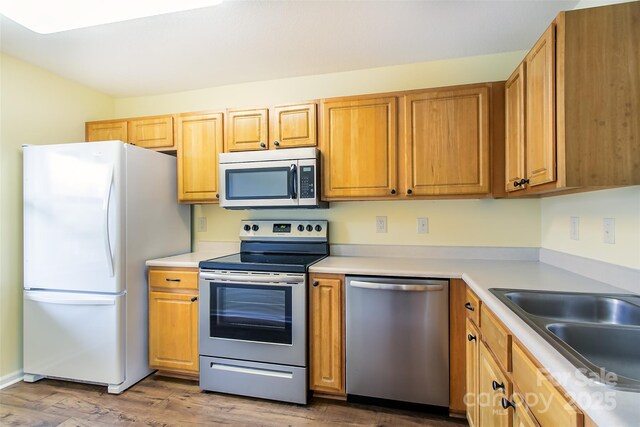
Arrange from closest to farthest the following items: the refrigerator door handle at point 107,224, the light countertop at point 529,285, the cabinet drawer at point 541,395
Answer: the light countertop at point 529,285 < the cabinet drawer at point 541,395 < the refrigerator door handle at point 107,224

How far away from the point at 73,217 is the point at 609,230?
3187mm

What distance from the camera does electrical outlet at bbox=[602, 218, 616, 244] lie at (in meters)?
1.45

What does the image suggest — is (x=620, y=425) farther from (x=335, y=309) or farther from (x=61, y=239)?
(x=61, y=239)

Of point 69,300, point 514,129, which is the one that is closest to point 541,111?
point 514,129

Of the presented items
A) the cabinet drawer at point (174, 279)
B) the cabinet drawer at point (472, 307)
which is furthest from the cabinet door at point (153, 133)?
the cabinet drawer at point (472, 307)

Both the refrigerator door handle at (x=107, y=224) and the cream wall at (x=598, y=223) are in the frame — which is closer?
the cream wall at (x=598, y=223)

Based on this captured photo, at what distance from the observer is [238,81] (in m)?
2.79

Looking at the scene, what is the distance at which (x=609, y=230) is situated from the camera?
1.47 m

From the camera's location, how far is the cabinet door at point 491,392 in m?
1.13

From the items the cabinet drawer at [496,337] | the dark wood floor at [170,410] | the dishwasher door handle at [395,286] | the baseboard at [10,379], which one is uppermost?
the dishwasher door handle at [395,286]

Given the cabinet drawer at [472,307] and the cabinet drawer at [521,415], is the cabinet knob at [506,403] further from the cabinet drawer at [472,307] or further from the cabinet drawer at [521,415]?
the cabinet drawer at [472,307]

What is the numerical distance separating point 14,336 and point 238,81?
2658 millimetres

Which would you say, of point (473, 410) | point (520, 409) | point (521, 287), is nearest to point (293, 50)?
point (521, 287)

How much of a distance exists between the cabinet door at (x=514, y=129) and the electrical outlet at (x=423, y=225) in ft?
2.00
